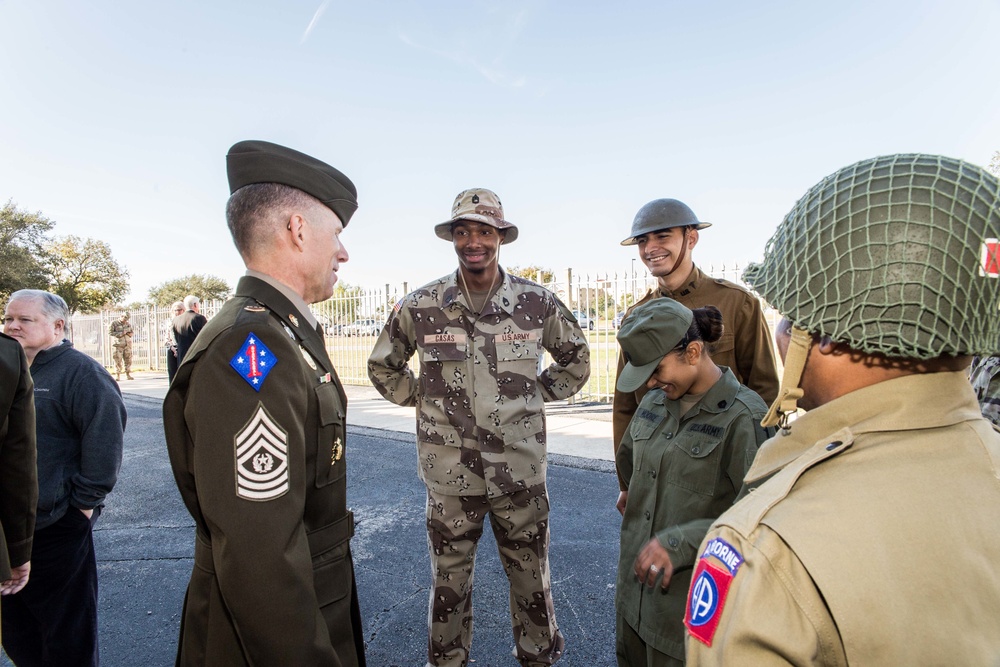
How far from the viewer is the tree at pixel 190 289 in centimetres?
5366

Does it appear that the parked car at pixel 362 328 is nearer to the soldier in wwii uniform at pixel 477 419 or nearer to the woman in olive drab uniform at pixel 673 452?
the soldier in wwii uniform at pixel 477 419

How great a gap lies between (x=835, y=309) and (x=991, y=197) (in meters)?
0.26

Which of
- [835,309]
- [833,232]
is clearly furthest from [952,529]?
[833,232]

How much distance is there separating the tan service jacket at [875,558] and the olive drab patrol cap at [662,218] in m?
2.16

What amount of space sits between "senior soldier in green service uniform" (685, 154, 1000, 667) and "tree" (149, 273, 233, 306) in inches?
2291

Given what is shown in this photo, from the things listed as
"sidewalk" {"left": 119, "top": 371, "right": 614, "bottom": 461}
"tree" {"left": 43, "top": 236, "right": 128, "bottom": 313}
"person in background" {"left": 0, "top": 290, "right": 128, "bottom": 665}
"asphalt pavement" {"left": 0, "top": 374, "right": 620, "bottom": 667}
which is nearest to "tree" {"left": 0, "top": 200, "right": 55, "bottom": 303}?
"tree" {"left": 43, "top": 236, "right": 128, "bottom": 313}

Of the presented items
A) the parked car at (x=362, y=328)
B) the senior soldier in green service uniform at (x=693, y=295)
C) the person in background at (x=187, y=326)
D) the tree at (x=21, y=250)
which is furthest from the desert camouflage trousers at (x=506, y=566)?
the tree at (x=21, y=250)

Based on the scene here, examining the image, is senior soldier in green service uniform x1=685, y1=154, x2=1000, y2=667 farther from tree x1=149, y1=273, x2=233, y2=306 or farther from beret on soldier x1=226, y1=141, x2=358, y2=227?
tree x1=149, y1=273, x2=233, y2=306

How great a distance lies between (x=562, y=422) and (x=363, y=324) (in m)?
6.85

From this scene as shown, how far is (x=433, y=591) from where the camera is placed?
8.75 feet

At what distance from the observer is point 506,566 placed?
108 inches

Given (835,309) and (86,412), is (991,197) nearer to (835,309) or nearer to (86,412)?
(835,309)

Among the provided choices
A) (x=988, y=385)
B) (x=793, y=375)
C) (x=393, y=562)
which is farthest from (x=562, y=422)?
(x=793, y=375)

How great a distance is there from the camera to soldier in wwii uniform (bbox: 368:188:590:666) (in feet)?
8.71
